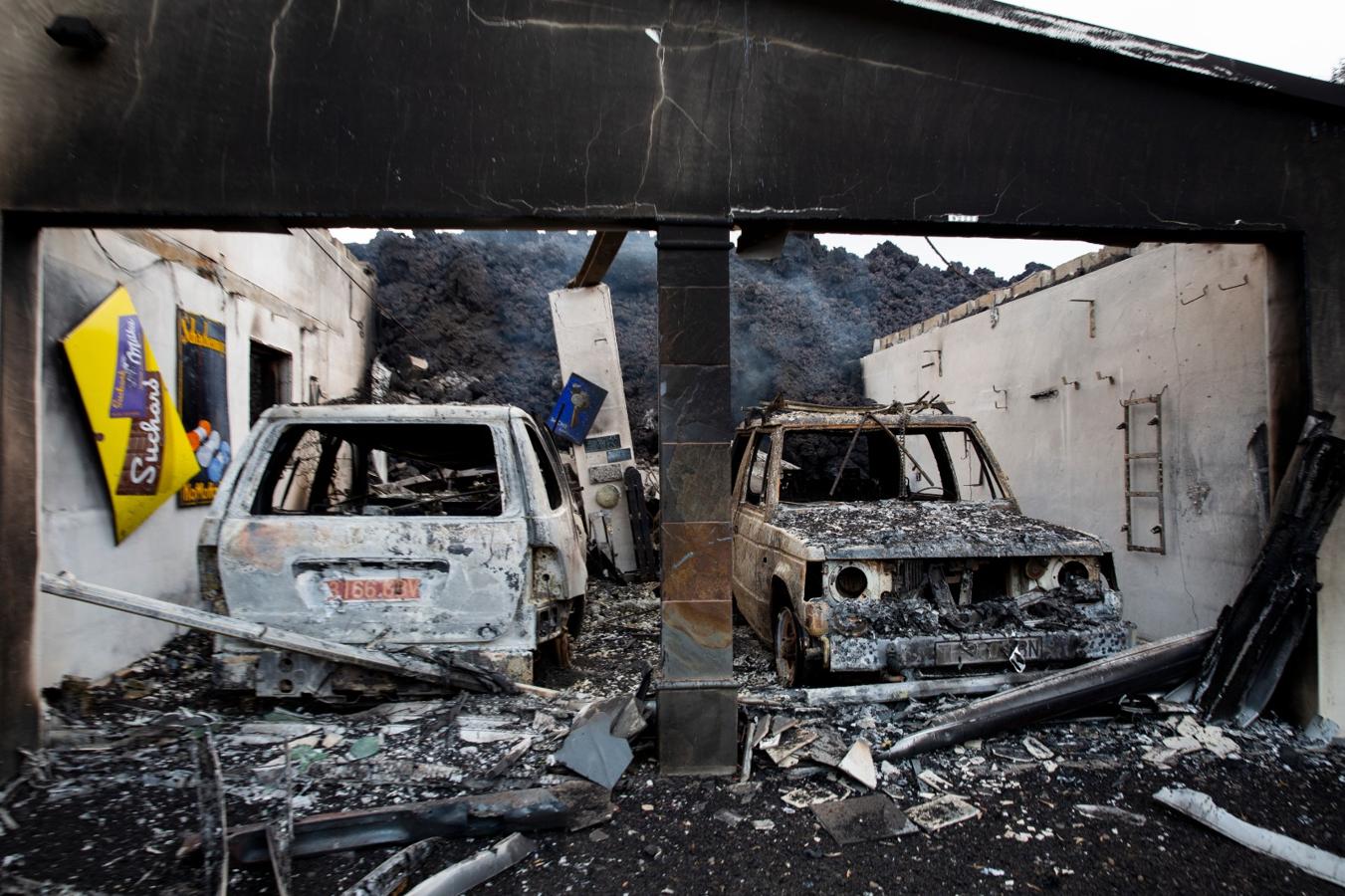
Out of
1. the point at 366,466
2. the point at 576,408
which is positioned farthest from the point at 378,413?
the point at 576,408

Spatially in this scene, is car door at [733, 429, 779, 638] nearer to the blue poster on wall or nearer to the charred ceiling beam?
the charred ceiling beam

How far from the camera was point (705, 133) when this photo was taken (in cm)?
360

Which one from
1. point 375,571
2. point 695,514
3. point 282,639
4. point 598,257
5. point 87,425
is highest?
point 598,257

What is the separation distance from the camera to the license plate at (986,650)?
417cm

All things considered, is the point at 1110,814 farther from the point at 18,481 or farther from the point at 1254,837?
the point at 18,481

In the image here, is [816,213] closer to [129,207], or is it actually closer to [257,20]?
[257,20]

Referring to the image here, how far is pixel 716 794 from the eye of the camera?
3363mm

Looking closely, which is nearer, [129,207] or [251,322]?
[129,207]

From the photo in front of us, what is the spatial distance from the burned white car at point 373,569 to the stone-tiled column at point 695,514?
0.81 m

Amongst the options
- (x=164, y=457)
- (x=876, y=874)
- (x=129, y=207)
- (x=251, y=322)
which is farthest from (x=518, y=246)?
(x=876, y=874)

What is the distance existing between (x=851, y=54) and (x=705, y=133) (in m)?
0.85

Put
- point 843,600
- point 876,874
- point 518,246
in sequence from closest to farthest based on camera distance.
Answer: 1. point 876,874
2. point 843,600
3. point 518,246

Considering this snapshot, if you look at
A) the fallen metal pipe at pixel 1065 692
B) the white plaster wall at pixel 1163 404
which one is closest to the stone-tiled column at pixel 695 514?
the fallen metal pipe at pixel 1065 692

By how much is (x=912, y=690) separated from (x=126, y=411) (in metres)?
4.94
